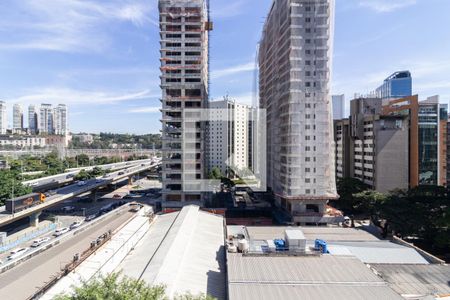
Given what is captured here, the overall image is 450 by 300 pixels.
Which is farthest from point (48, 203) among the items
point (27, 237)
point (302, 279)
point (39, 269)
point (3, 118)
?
point (3, 118)

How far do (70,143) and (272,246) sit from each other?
192m

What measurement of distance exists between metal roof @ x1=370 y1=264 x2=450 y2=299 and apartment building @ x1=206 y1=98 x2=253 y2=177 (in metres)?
71.0

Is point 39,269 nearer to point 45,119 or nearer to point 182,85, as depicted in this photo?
point 182,85

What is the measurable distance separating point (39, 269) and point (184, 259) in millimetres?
10032

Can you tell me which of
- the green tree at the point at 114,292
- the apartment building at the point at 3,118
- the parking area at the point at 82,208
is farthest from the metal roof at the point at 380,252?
the apartment building at the point at 3,118

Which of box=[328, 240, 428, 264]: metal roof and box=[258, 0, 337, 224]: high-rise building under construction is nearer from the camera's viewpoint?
box=[328, 240, 428, 264]: metal roof

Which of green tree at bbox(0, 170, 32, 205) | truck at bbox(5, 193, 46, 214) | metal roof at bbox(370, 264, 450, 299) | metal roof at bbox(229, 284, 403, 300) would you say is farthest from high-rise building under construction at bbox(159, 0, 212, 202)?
metal roof at bbox(229, 284, 403, 300)

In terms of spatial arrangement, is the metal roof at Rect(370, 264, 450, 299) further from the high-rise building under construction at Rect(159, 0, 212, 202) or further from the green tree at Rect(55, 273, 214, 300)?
the high-rise building under construction at Rect(159, 0, 212, 202)

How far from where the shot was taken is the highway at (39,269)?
1748 centimetres

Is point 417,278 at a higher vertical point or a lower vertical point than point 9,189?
lower

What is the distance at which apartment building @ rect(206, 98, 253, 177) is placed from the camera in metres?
92.1

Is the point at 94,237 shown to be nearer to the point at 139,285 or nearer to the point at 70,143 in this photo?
the point at 139,285

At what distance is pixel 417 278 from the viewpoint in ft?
61.0

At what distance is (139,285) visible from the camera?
11352mm
